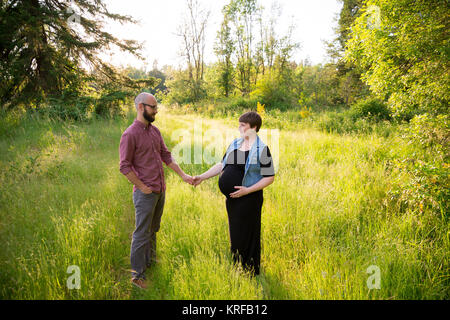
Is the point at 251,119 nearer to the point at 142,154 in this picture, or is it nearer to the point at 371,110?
the point at 142,154

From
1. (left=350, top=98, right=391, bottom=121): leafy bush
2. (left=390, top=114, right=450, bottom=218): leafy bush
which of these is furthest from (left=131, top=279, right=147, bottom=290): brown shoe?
(left=350, top=98, right=391, bottom=121): leafy bush

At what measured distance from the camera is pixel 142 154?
2.43 meters

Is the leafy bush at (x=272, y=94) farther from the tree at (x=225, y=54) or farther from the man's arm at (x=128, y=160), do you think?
the man's arm at (x=128, y=160)

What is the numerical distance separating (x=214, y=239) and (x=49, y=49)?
11.4 meters

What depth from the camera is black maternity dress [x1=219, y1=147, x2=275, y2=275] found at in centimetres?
230

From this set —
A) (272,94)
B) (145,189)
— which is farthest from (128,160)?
(272,94)

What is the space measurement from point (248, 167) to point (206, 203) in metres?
1.68

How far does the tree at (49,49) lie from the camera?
8.24 m

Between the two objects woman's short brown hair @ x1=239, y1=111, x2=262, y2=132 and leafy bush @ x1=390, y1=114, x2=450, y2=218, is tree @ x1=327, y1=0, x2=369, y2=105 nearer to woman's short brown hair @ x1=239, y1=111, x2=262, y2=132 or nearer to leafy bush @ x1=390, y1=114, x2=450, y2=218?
leafy bush @ x1=390, y1=114, x2=450, y2=218

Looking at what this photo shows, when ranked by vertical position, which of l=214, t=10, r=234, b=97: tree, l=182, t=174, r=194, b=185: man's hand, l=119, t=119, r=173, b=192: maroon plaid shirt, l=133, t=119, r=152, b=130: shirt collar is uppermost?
l=214, t=10, r=234, b=97: tree

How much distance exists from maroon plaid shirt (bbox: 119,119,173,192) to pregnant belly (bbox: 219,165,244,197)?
2.69 feet

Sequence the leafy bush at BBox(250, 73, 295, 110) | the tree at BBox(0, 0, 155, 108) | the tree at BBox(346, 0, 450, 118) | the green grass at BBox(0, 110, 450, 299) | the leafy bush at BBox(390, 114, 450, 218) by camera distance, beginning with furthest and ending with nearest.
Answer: the leafy bush at BBox(250, 73, 295, 110)
the tree at BBox(0, 0, 155, 108)
the tree at BBox(346, 0, 450, 118)
the leafy bush at BBox(390, 114, 450, 218)
the green grass at BBox(0, 110, 450, 299)

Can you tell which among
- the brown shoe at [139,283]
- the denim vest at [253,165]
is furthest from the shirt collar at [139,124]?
the brown shoe at [139,283]

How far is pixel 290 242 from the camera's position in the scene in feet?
9.14
